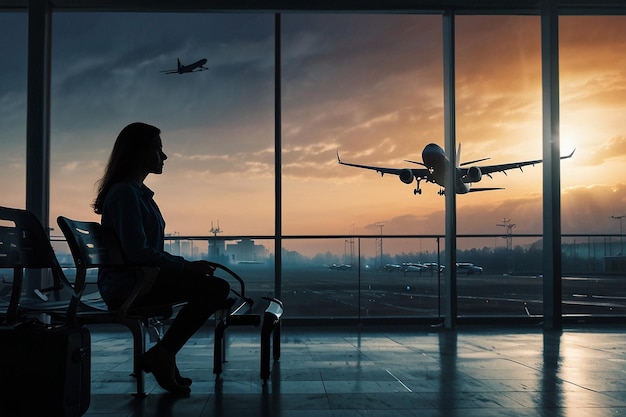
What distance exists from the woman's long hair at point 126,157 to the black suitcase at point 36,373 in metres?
0.71

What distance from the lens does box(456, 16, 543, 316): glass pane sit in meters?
4.85

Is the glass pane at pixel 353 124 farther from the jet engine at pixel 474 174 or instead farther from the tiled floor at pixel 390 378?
the jet engine at pixel 474 174

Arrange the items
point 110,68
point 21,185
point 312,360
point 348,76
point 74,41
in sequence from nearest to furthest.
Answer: point 312,360 < point 21,185 < point 74,41 < point 110,68 < point 348,76

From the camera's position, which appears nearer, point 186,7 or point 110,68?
point 186,7

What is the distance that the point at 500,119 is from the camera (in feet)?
21.9

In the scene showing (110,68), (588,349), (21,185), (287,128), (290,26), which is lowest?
(588,349)

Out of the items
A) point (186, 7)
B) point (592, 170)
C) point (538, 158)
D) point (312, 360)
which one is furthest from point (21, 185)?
point (592, 170)

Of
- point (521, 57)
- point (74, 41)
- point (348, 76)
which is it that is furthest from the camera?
point (348, 76)

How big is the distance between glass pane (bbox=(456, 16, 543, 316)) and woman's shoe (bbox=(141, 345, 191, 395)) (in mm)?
2964

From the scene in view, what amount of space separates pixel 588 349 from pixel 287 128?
8.65ft

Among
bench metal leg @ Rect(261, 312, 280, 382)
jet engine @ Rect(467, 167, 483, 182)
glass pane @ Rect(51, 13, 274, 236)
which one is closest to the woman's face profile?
bench metal leg @ Rect(261, 312, 280, 382)

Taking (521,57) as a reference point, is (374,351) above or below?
below

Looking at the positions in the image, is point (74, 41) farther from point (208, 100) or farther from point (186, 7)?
point (186, 7)

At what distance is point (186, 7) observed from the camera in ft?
15.0
